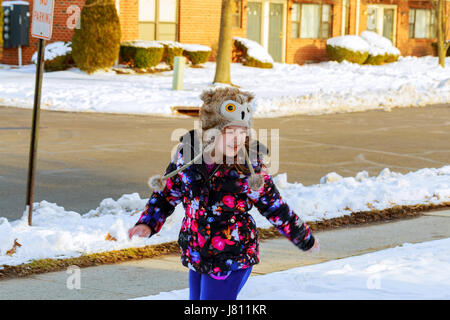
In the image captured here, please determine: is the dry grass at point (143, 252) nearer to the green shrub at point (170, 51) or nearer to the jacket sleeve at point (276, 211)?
the jacket sleeve at point (276, 211)

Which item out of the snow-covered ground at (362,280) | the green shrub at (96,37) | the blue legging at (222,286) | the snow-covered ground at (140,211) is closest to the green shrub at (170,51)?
the green shrub at (96,37)

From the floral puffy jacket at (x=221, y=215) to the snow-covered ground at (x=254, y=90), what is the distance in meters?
15.1

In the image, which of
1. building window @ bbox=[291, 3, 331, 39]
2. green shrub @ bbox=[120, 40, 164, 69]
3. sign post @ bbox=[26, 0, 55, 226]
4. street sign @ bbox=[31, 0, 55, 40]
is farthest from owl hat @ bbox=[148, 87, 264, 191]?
building window @ bbox=[291, 3, 331, 39]

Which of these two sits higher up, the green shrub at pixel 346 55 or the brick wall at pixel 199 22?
the brick wall at pixel 199 22

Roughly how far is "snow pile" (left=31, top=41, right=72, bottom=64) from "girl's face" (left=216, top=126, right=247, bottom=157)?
974 inches

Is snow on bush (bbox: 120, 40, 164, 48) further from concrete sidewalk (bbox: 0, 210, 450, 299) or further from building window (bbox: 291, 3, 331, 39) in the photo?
concrete sidewalk (bbox: 0, 210, 450, 299)

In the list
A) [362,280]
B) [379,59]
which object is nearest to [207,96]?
[362,280]

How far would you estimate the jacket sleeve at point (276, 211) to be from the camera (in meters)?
4.02

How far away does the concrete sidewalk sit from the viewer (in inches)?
211

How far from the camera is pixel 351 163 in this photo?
474 inches

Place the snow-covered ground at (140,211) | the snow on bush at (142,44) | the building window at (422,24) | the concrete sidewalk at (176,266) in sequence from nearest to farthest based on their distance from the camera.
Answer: the concrete sidewalk at (176,266), the snow-covered ground at (140,211), the snow on bush at (142,44), the building window at (422,24)
